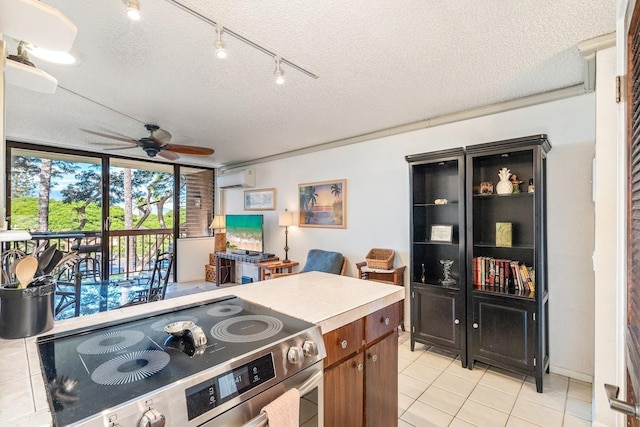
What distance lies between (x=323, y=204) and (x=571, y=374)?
3.27 m

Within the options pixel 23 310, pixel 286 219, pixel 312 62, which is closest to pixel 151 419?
pixel 23 310

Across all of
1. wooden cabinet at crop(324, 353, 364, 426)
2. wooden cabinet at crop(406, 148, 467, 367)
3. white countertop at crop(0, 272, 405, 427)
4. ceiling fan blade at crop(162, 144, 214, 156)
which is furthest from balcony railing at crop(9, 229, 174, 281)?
wooden cabinet at crop(324, 353, 364, 426)

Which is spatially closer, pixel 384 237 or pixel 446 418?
pixel 446 418

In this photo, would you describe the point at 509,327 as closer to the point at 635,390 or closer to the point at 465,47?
the point at 635,390

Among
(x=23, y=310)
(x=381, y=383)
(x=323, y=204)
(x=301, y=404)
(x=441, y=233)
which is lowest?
(x=381, y=383)

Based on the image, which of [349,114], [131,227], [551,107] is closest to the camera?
[551,107]

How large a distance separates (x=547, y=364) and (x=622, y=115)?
2.48m

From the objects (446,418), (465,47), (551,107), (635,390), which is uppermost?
(465,47)

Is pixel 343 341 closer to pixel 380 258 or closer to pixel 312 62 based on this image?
pixel 312 62

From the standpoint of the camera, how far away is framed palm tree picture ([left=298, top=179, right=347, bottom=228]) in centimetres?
424

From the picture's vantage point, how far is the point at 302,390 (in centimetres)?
107

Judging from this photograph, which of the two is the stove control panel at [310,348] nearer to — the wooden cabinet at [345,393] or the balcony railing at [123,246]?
the wooden cabinet at [345,393]

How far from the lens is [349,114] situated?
3.26 meters

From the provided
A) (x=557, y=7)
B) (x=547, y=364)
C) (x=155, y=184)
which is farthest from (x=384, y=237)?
(x=155, y=184)
